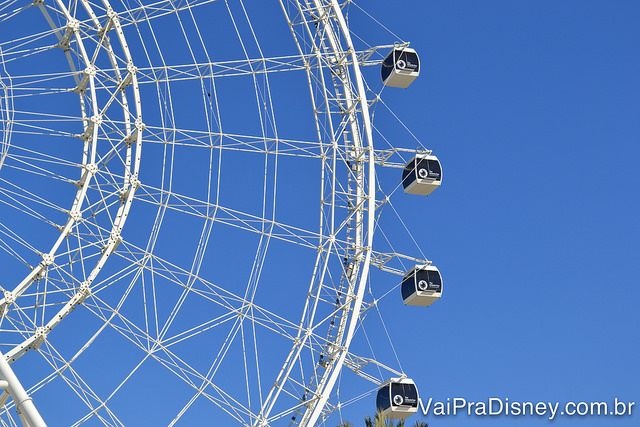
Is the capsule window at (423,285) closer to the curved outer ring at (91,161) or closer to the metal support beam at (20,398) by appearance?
the curved outer ring at (91,161)

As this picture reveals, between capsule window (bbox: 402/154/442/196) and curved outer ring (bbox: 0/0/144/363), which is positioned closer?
curved outer ring (bbox: 0/0/144/363)

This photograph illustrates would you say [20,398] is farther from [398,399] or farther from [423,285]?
[423,285]

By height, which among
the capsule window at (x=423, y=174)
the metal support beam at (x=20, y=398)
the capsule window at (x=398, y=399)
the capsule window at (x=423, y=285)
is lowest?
the metal support beam at (x=20, y=398)

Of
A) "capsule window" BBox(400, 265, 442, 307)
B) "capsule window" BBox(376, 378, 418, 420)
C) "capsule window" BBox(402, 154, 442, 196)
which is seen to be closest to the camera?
"capsule window" BBox(376, 378, 418, 420)

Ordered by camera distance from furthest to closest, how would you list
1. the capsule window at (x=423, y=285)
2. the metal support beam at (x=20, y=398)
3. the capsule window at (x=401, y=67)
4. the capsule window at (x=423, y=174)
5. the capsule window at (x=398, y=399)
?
the capsule window at (x=401, y=67) → the capsule window at (x=423, y=174) → the capsule window at (x=423, y=285) → the capsule window at (x=398, y=399) → the metal support beam at (x=20, y=398)

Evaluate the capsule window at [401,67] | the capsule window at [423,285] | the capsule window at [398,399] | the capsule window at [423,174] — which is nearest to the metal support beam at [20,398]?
the capsule window at [398,399]

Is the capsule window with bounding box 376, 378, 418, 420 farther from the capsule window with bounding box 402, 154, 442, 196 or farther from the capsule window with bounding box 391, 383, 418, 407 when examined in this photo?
the capsule window with bounding box 402, 154, 442, 196

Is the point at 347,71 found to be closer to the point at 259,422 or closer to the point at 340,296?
the point at 340,296

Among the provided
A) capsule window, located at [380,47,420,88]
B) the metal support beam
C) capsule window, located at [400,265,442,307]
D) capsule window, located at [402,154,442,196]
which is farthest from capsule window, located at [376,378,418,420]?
the metal support beam

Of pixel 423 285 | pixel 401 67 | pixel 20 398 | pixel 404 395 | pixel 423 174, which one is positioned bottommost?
pixel 20 398

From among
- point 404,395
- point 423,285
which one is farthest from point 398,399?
point 423,285

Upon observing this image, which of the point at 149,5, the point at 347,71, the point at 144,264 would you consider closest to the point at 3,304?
the point at 144,264

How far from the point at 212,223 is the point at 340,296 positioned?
487 cm

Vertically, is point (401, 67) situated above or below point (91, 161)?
above
